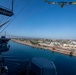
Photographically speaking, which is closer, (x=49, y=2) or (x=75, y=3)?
(x=75, y=3)

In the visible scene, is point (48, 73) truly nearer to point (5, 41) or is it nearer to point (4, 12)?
point (4, 12)

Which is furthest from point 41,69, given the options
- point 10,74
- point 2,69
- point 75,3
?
point 75,3

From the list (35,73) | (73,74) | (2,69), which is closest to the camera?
(2,69)

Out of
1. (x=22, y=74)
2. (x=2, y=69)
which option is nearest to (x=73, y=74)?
(x=22, y=74)

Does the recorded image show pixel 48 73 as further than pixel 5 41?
No

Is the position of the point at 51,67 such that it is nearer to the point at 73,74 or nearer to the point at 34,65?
the point at 34,65

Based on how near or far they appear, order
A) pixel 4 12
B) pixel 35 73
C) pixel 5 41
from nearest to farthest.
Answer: pixel 35 73, pixel 4 12, pixel 5 41

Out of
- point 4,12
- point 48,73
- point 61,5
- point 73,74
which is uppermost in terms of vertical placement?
point 61,5

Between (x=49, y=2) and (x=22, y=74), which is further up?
(x=49, y=2)

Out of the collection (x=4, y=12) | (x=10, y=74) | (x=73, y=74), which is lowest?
(x=73, y=74)
